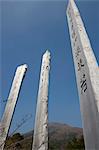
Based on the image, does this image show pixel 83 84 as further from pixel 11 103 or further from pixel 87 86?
pixel 11 103

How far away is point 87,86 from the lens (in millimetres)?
1547

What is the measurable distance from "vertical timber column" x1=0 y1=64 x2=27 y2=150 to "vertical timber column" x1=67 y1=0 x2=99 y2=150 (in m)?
1.47

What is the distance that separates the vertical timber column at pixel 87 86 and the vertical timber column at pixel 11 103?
57.8 inches

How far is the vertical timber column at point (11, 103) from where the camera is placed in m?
3.17

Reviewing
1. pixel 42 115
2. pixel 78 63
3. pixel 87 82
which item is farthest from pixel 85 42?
pixel 42 115

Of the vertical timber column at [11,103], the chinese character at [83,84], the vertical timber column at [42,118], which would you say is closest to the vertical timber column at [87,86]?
the chinese character at [83,84]

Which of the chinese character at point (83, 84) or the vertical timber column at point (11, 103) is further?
the vertical timber column at point (11, 103)

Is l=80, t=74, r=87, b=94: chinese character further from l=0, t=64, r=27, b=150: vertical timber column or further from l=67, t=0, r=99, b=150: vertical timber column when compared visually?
l=0, t=64, r=27, b=150: vertical timber column

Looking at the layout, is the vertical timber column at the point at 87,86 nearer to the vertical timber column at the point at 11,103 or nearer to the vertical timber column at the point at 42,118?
the vertical timber column at the point at 42,118

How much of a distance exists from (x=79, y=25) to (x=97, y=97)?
2.64 ft

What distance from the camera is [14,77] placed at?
402cm

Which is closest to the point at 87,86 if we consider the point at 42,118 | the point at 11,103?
the point at 42,118

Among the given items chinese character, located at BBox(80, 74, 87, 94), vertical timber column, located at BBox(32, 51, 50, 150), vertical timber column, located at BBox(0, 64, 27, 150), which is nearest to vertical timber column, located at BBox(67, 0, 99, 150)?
chinese character, located at BBox(80, 74, 87, 94)

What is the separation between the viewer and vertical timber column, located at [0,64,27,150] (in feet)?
10.4
